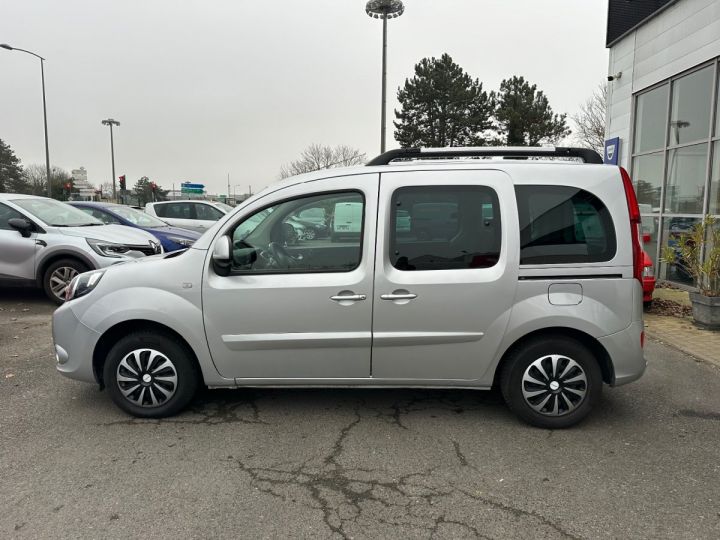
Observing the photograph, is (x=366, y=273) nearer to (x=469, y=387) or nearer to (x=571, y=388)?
(x=469, y=387)

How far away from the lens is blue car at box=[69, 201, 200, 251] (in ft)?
33.7

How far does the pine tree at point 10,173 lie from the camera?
204 feet

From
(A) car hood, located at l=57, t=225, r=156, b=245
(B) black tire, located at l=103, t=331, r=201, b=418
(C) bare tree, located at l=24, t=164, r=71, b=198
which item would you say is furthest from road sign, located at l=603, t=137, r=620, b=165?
(C) bare tree, located at l=24, t=164, r=71, b=198

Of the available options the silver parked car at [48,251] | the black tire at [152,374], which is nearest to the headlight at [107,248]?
the silver parked car at [48,251]

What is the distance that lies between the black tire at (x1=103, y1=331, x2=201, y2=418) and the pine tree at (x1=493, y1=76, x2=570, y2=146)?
38207 millimetres

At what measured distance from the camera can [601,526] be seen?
8.49ft

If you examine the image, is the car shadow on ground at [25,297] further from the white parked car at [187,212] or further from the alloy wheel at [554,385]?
the alloy wheel at [554,385]

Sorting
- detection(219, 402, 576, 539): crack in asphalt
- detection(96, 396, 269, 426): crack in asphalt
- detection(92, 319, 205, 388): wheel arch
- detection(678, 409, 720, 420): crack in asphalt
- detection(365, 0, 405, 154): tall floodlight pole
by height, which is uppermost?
detection(365, 0, 405, 154): tall floodlight pole

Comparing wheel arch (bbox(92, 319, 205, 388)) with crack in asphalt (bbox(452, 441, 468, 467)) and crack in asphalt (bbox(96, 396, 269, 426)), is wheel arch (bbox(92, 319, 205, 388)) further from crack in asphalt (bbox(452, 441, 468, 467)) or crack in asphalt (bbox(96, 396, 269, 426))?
crack in asphalt (bbox(452, 441, 468, 467))

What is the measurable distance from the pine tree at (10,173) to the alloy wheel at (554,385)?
235ft

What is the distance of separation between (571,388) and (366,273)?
1.60 m

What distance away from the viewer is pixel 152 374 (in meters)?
3.76

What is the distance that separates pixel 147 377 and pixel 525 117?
3961 centimetres

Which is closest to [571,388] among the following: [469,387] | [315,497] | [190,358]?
[469,387]
